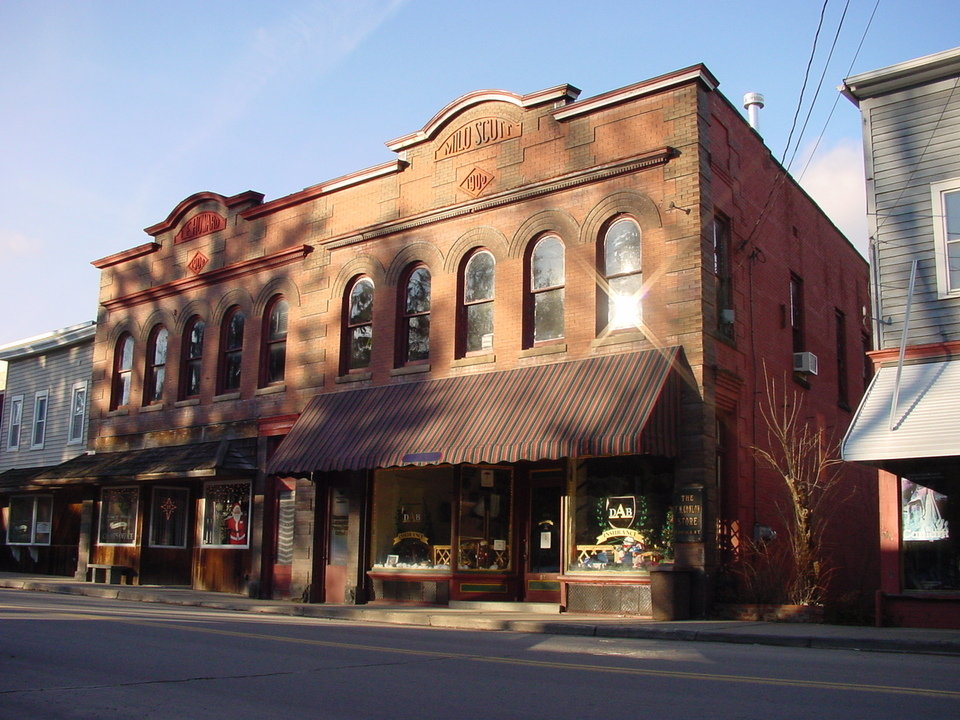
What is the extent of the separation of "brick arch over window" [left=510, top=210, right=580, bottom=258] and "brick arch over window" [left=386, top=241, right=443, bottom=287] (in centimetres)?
204

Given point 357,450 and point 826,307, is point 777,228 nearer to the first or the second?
point 826,307

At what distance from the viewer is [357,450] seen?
19.5 metres

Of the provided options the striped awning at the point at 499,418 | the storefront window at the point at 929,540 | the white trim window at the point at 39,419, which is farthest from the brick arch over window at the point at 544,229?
the white trim window at the point at 39,419

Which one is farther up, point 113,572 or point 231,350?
point 231,350

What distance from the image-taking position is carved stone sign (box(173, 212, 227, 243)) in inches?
1024

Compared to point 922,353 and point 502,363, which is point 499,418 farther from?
point 922,353

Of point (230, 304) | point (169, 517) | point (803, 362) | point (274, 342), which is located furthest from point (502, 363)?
point (169, 517)

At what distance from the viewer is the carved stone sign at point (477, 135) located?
2003 centimetres

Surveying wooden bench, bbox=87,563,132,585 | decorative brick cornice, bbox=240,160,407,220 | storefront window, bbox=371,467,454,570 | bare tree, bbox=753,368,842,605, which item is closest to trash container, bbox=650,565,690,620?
bare tree, bbox=753,368,842,605

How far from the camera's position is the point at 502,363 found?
1917 centimetres

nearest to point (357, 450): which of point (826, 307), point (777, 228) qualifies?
point (777, 228)

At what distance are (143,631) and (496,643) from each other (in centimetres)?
446

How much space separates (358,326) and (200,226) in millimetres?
6873

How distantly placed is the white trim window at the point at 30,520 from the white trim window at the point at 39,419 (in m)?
1.83
